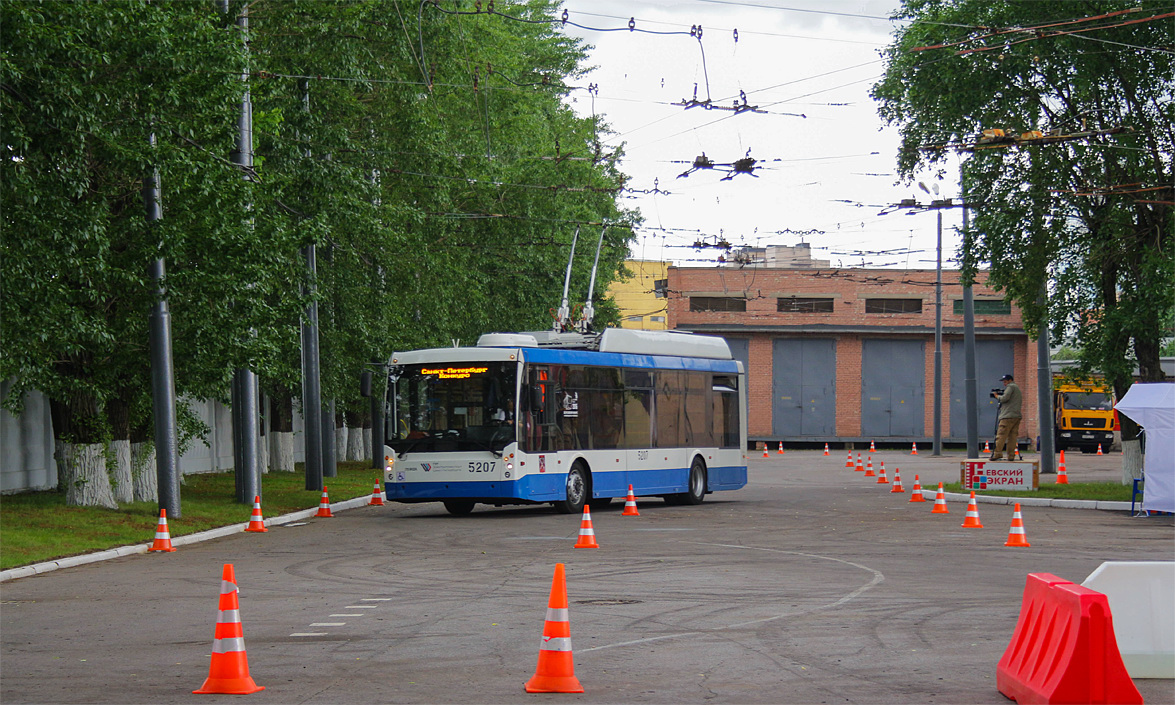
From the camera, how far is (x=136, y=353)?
74.3ft

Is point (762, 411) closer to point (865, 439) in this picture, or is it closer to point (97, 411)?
point (865, 439)

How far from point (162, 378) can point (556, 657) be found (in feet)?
48.0

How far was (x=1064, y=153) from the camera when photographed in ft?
87.7

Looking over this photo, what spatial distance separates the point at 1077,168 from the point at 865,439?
38.4 metres

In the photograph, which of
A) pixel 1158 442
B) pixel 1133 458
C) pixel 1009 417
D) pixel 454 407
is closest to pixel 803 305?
pixel 1009 417

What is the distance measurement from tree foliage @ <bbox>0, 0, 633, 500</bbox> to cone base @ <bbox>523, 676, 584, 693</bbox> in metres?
10.3

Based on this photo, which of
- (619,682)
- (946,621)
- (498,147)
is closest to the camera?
(619,682)

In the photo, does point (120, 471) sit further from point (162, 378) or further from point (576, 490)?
point (576, 490)

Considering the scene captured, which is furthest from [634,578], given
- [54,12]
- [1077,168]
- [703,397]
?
[1077,168]

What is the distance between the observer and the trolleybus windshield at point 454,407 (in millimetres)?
22578

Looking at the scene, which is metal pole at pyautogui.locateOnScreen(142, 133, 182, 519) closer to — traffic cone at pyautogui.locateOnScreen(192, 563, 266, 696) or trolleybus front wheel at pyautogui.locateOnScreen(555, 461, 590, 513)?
trolleybus front wheel at pyautogui.locateOnScreen(555, 461, 590, 513)

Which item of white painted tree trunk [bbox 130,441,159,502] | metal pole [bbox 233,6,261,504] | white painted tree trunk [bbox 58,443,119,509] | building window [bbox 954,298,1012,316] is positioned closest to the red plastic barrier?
white painted tree trunk [bbox 58,443,119,509]

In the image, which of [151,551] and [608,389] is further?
[608,389]

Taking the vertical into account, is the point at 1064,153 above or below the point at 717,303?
above
